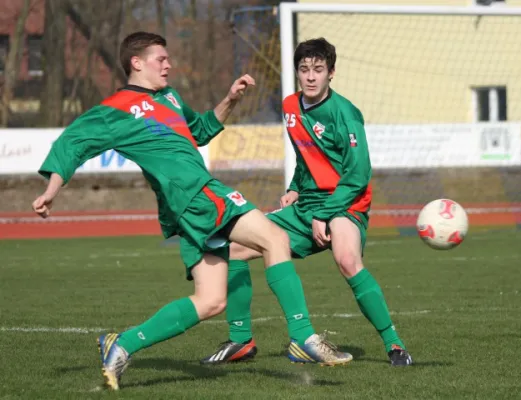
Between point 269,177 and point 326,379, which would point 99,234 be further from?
point 326,379

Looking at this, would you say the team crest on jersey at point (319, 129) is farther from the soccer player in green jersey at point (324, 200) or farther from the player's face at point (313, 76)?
the player's face at point (313, 76)

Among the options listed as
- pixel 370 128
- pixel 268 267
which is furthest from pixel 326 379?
pixel 370 128

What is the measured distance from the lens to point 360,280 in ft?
18.0

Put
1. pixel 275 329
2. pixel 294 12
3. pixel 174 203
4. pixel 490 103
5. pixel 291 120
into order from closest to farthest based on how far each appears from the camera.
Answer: pixel 174 203 → pixel 291 120 → pixel 275 329 → pixel 294 12 → pixel 490 103

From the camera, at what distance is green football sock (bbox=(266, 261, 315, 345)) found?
491cm

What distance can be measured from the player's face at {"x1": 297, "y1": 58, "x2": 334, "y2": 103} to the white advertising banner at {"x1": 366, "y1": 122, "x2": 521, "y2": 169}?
11.7 meters

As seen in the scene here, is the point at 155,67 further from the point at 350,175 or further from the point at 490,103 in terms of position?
the point at 490,103

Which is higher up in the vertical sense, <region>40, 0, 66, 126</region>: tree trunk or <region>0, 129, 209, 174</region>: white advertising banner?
<region>40, 0, 66, 126</region>: tree trunk

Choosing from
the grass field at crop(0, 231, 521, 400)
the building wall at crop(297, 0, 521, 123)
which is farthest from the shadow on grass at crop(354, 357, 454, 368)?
the building wall at crop(297, 0, 521, 123)

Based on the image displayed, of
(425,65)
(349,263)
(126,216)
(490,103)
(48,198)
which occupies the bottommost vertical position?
(126,216)

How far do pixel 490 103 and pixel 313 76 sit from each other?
14.3 metres

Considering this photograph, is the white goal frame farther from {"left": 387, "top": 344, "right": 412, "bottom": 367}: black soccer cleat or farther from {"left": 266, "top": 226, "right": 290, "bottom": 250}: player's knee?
{"left": 266, "top": 226, "right": 290, "bottom": 250}: player's knee

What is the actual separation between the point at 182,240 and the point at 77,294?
415 centimetres

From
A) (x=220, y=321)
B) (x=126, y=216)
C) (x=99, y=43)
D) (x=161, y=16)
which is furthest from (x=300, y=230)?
(x=161, y=16)
